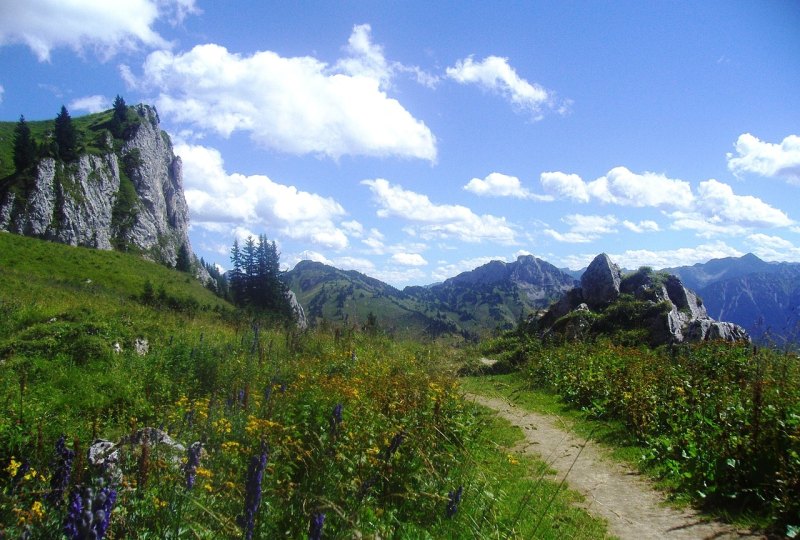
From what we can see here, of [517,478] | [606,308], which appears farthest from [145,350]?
[606,308]

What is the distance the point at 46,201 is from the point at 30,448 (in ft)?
275

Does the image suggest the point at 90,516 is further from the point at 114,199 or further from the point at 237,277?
the point at 114,199

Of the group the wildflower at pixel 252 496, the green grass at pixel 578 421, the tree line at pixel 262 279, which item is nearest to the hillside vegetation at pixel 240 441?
the wildflower at pixel 252 496

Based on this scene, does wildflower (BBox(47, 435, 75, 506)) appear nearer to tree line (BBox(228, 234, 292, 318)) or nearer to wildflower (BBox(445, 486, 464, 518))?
wildflower (BBox(445, 486, 464, 518))

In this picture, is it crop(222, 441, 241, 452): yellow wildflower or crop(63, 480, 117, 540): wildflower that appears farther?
crop(222, 441, 241, 452): yellow wildflower

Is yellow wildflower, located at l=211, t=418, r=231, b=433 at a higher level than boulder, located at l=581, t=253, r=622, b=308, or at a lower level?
lower

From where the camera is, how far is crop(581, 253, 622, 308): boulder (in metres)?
25.7

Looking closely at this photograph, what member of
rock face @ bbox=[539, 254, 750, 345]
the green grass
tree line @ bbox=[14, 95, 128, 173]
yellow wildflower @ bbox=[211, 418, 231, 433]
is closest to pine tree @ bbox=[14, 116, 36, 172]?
tree line @ bbox=[14, 95, 128, 173]

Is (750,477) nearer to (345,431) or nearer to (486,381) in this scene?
(345,431)

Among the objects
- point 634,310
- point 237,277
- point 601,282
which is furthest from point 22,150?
point 634,310

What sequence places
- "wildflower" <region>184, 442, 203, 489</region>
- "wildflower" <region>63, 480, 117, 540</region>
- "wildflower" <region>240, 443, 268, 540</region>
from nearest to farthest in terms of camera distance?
"wildflower" <region>63, 480, 117, 540</region>
"wildflower" <region>240, 443, 268, 540</region>
"wildflower" <region>184, 442, 203, 489</region>

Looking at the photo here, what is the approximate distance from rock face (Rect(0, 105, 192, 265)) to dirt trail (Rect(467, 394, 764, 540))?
8112 centimetres

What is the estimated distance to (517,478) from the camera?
685 cm

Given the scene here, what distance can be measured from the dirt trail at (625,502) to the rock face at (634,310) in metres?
12.2
